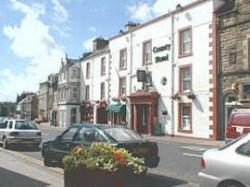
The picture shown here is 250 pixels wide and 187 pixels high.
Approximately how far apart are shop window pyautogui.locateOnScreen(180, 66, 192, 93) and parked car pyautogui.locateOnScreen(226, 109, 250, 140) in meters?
16.6

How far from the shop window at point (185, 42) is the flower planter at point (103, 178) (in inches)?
1112

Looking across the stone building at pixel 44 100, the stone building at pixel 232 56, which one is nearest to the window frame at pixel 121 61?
the stone building at pixel 232 56

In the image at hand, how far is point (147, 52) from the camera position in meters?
41.0

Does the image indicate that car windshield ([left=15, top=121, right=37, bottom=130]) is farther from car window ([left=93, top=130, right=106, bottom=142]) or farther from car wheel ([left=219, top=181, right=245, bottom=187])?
car wheel ([left=219, top=181, right=245, bottom=187])

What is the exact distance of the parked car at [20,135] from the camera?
23688 mm

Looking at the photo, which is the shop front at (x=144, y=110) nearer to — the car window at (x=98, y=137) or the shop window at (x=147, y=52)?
the shop window at (x=147, y=52)

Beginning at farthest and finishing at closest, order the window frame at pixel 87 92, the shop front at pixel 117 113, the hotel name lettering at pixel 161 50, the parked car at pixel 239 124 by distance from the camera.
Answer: the window frame at pixel 87 92 → the shop front at pixel 117 113 → the hotel name lettering at pixel 161 50 → the parked car at pixel 239 124

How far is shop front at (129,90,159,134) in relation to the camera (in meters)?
38.9

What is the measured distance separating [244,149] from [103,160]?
2.59 m

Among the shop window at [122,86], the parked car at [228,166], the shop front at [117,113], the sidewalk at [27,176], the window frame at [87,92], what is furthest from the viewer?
the window frame at [87,92]

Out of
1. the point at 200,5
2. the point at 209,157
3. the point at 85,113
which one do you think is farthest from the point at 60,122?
the point at 209,157

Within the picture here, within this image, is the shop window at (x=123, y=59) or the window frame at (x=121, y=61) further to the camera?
the shop window at (x=123, y=59)

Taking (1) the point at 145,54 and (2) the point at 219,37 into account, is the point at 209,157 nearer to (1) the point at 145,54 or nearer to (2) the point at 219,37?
(2) the point at 219,37

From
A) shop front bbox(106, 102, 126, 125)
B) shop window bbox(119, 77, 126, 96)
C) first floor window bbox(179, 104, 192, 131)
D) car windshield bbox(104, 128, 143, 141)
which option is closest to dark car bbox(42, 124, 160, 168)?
car windshield bbox(104, 128, 143, 141)
